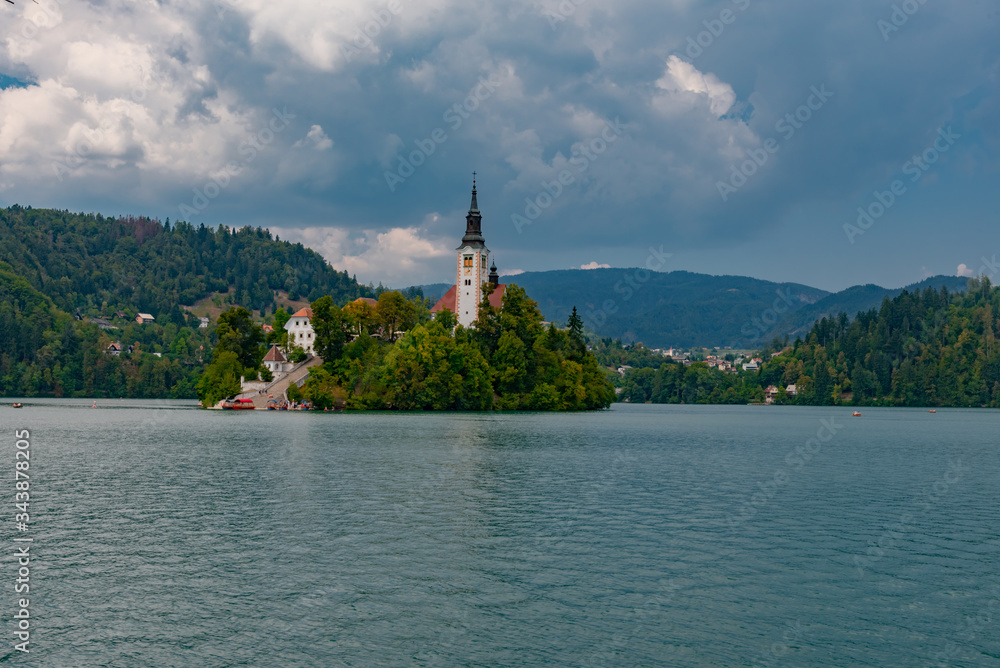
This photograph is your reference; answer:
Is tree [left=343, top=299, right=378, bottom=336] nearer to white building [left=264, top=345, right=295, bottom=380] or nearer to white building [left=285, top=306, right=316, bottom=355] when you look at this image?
white building [left=264, top=345, right=295, bottom=380]

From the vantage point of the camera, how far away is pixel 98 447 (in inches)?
2584

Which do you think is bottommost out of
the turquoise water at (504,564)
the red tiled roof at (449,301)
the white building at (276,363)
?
the turquoise water at (504,564)

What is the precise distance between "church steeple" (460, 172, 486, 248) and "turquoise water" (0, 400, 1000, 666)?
110m

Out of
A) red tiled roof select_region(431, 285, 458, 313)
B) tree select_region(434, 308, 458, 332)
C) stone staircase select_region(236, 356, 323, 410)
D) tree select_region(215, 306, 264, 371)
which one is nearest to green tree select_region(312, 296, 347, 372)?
stone staircase select_region(236, 356, 323, 410)

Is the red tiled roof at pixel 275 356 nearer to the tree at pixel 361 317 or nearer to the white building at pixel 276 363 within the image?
the white building at pixel 276 363

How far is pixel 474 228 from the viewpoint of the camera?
540ft

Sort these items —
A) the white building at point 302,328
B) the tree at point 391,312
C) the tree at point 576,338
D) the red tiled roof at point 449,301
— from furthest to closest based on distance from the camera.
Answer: the white building at point 302,328
the red tiled roof at point 449,301
the tree at point 576,338
the tree at point 391,312

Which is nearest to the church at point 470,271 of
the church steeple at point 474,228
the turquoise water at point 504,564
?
the church steeple at point 474,228

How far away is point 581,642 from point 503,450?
45.9 m

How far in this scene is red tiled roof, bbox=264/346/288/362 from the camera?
15371cm

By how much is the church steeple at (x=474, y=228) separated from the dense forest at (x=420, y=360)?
17685mm

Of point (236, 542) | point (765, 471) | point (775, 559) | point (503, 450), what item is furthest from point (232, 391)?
point (775, 559)

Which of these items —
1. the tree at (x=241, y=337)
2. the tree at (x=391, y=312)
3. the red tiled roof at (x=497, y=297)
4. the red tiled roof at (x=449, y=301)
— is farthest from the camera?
the red tiled roof at (x=449, y=301)

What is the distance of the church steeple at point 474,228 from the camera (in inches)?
6412
